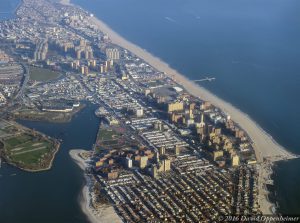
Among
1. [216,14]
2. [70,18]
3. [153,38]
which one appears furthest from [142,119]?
[216,14]

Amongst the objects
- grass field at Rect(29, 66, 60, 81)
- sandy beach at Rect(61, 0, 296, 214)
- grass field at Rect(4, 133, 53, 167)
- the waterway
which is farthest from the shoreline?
grass field at Rect(4, 133, 53, 167)

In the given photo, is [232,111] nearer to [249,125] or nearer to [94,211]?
[249,125]

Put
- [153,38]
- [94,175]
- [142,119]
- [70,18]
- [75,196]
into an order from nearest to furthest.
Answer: [75,196] < [94,175] < [142,119] < [153,38] < [70,18]

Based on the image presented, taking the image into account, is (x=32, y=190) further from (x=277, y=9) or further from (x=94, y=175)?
(x=277, y=9)

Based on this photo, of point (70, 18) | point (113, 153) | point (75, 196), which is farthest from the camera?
point (70, 18)

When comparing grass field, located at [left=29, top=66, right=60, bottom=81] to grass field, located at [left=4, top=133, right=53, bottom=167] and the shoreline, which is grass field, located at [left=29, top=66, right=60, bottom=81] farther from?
grass field, located at [left=4, top=133, right=53, bottom=167]

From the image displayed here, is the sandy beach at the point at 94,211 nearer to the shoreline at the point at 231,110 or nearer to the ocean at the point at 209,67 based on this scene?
the ocean at the point at 209,67
